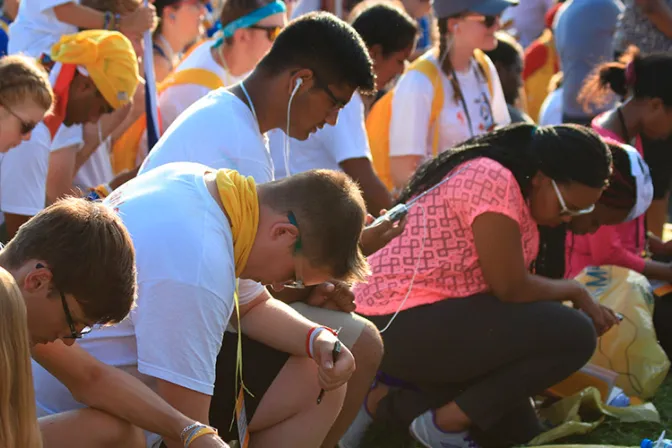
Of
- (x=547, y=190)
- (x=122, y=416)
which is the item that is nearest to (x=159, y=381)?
(x=122, y=416)

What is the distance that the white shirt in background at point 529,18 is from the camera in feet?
29.9

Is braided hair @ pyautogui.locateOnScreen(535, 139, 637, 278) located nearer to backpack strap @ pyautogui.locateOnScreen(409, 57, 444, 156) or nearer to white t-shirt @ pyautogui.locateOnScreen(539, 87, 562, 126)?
backpack strap @ pyautogui.locateOnScreen(409, 57, 444, 156)

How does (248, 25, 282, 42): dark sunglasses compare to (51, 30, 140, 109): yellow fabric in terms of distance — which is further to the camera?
(248, 25, 282, 42): dark sunglasses

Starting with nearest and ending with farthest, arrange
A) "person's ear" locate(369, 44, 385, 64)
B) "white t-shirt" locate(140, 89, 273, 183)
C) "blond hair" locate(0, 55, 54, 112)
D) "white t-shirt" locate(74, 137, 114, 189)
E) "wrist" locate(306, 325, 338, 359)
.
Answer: "wrist" locate(306, 325, 338, 359), "white t-shirt" locate(140, 89, 273, 183), "blond hair" locate(0, 55, 54, 112), "white t-shirt" locate(74, 137, 114, 189), "person's ear" locate(369, 44, 385, 64)

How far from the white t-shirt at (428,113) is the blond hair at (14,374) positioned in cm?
326

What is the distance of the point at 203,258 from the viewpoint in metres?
2.46

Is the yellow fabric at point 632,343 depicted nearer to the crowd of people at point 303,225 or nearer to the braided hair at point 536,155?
the crowd of people at point 303,225

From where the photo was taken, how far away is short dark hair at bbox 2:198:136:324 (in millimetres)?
2154

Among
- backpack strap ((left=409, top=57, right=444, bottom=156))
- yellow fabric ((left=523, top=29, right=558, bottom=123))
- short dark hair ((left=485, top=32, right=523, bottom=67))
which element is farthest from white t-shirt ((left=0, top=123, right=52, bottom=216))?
yellow fabric ((left=523, top=29, right=558, bottom=123))

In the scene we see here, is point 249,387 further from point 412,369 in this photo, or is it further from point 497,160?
point 497,160

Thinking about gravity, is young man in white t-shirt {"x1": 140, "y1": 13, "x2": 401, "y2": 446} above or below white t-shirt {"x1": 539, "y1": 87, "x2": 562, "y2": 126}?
above

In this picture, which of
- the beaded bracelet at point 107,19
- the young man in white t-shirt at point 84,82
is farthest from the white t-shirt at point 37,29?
the young man in white t-shirt at point 84,82

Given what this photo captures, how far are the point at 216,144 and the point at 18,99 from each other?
35.8 inches

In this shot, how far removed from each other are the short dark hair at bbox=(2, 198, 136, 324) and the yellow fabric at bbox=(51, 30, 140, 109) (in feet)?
6.78
